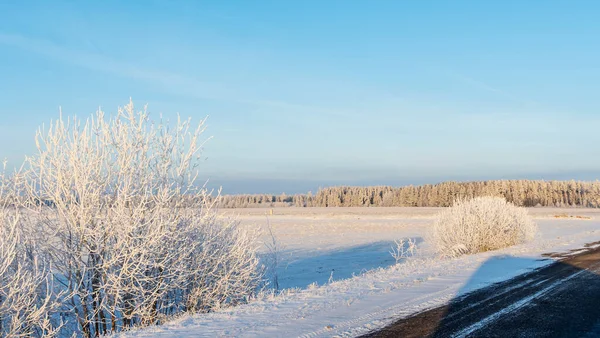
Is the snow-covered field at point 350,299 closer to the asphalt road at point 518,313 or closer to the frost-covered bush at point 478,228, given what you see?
the asphalt road at point 518,313

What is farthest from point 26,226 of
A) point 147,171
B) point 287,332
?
point 287,332

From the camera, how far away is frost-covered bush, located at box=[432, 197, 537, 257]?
21906 millimetres

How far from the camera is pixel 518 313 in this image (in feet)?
27.4

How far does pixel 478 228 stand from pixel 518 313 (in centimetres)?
1414

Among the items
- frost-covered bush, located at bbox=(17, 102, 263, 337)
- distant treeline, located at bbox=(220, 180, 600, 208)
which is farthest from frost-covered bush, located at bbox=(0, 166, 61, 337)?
distant treeline, located at bbox=(220, 180, 600, 208)

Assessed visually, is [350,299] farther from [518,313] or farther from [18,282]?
[18,282]

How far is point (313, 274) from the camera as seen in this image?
71.7 feet

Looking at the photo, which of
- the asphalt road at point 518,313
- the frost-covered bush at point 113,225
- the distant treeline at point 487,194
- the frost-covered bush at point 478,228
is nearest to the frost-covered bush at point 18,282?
the frost-covered bush at point 113,225

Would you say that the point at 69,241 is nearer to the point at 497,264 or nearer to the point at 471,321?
the point at 471,321

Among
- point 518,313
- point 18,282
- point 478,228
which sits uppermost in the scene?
point 18,282

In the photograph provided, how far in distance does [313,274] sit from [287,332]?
14483 millimetres

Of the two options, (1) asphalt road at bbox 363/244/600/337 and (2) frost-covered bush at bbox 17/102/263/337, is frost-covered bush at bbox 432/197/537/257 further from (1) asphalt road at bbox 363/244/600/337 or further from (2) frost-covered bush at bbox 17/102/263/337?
(2) frost-covered bush at bbox 17/102/263/337

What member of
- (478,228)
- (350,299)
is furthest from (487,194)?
(350,299)

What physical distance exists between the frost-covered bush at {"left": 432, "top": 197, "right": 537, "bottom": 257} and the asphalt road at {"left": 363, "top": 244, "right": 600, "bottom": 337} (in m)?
10.0
